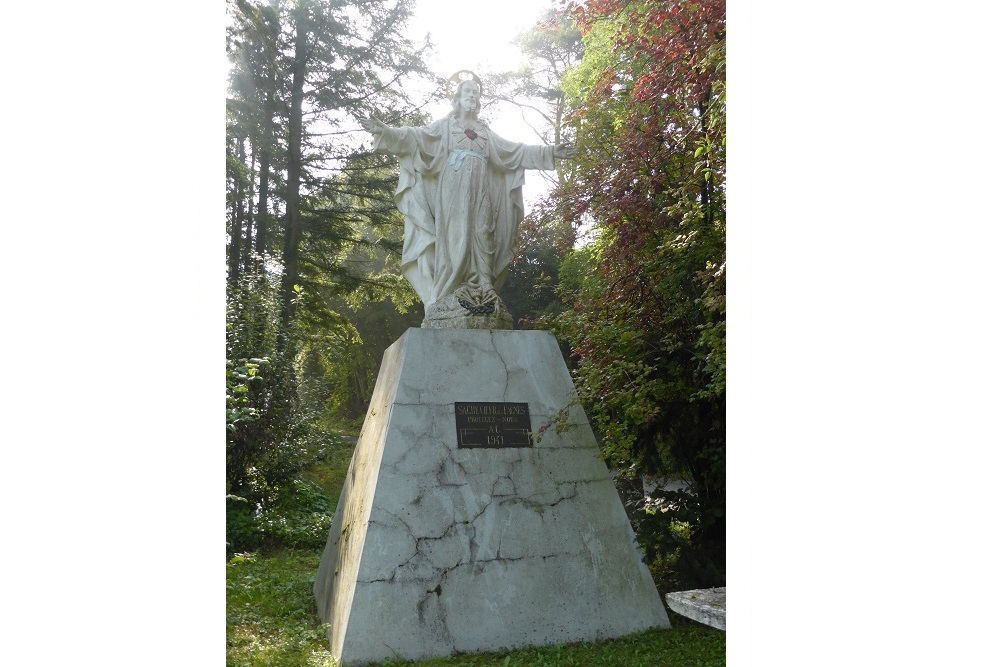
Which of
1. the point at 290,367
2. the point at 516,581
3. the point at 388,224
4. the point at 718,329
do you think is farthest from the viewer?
the point at 388,224

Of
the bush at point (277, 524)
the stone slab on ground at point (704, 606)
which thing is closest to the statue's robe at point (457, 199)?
the stone slab on ground at point (704, 606)

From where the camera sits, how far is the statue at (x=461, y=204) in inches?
163

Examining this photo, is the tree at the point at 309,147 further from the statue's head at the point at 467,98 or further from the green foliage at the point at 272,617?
the statue's head at the point at 467,98

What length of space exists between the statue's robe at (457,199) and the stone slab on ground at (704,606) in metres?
2.15

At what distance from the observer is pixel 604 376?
12.0 ft

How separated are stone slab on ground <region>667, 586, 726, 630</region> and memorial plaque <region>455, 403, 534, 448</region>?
1.39 m

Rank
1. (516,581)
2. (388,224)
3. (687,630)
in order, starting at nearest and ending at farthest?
(516,581) → (687,630) → (388,224)

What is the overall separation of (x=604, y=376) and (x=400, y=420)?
1.00 metres

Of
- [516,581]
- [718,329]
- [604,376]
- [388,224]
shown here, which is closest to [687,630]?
[516,581]

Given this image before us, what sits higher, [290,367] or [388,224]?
[388,224]

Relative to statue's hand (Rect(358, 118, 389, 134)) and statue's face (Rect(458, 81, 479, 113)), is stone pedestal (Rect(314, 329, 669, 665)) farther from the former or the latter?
statue's face (Rect(458, 81, 479, 113))

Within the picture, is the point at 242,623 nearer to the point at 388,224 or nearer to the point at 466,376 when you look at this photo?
the point at 466,376

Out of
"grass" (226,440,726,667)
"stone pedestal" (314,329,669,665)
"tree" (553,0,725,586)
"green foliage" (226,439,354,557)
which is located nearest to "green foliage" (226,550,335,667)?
"grass" (226,440,726,667)

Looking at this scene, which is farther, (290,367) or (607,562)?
(290,367)
